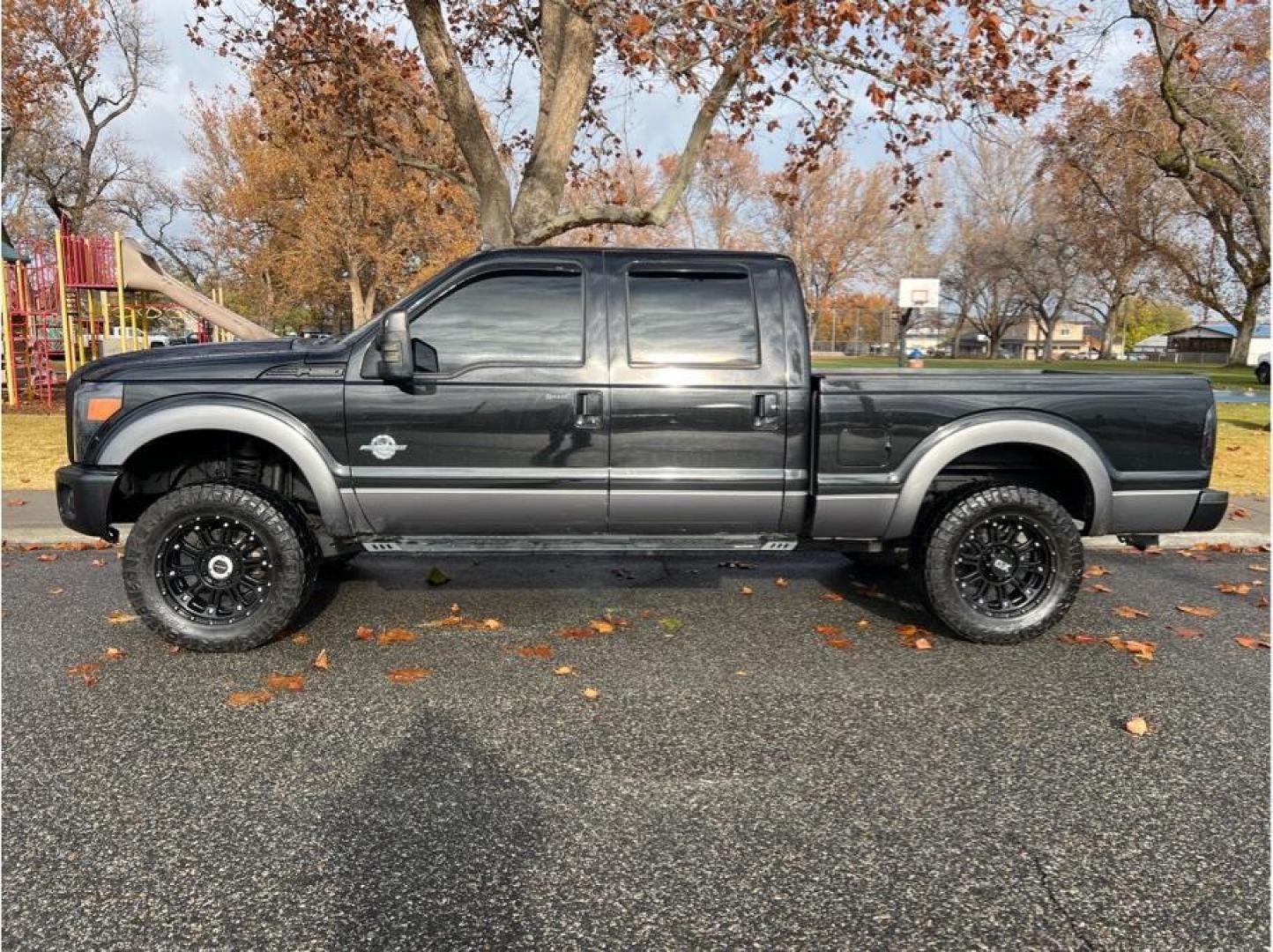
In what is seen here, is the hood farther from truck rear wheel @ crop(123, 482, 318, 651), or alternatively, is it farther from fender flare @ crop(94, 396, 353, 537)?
truck rear wheel @ crop(123, 482, 318, 651)

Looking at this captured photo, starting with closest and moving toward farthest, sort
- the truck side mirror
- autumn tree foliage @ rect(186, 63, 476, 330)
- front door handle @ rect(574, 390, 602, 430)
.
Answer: the truck side mirror, front door handle @ rect(574, 390, 602, 430), autumn tree foliage @ rect(186, 63, 476, 330)

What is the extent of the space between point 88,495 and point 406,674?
5.92ft

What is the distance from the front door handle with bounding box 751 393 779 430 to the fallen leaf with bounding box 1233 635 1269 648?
9.02 ft

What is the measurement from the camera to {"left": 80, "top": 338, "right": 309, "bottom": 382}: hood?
4145 mm

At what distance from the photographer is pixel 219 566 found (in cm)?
419

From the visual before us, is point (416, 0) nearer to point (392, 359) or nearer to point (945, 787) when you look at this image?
point (392, 359)

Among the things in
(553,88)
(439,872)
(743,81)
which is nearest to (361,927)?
(439,872)

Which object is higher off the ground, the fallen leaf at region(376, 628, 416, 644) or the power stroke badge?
the power stroke badge

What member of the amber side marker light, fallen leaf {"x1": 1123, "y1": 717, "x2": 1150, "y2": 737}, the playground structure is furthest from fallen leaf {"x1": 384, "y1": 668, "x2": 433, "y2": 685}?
the playground structure

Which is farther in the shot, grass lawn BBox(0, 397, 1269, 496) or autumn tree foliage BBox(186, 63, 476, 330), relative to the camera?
autumn tree foliage BBox(186, 63, 476, 330)

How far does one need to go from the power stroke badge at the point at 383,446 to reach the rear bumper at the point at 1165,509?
370 cm

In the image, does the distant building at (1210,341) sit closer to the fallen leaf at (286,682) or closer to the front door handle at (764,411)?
the front door handle at (764,411)

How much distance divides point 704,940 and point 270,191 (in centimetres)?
2995

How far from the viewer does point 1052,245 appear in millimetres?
50812
